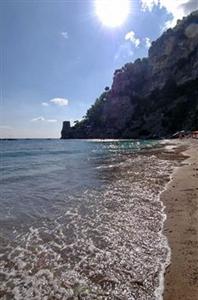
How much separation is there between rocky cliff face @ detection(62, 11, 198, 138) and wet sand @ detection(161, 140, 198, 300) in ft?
365

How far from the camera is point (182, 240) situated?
23.8 ft

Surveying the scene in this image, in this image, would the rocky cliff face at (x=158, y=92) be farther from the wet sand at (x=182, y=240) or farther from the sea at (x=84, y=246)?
the sea at (x=84, y=246)

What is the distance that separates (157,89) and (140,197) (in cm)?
14112

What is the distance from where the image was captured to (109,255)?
22.0ft

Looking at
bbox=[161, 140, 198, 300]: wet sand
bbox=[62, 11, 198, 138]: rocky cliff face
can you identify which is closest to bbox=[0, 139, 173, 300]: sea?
bbox=[161, 140, 198, 300]: wet sand

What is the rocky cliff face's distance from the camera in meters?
133

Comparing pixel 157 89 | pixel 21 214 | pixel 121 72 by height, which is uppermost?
pixel 121 72

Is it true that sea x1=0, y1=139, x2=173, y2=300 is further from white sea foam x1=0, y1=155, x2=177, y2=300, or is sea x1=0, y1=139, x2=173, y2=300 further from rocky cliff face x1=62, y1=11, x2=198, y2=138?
rocky cliff face x1=62, y1=11, x2=198, y2=138

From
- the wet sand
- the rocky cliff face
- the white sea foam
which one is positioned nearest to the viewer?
the wet sand

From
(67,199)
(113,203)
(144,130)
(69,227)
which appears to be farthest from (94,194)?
(144,130)

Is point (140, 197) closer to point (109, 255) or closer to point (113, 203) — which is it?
point (113, 203)

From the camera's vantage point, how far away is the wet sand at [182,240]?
16.9 feet

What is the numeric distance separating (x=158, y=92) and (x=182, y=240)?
14458cm

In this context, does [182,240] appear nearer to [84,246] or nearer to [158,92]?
[84,246]
